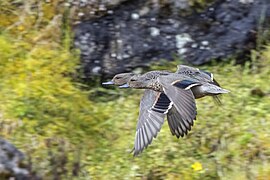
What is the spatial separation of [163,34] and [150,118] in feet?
6.19

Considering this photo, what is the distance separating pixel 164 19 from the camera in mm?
6703

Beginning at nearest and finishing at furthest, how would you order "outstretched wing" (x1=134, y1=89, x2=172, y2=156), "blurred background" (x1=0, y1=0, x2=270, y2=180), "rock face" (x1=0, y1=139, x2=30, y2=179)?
"outstretched wing" (x1=134, y1=89, x2=172, y2=156)
"rock face" (x1=0, y1=139, x2=30, y2=179)
"blurred background" (x1=0, y1=0, x2=270, y2=180)

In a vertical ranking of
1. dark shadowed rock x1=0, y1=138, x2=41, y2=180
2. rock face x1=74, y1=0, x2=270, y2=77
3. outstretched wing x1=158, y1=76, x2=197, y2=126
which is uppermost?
rock face x1=74, y1=0, x2=270, y2=77

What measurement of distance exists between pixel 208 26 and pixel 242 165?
161 cm

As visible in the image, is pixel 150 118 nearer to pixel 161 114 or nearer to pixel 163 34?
pixel 161 114

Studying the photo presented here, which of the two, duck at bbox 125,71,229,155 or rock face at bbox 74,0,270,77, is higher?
rock face at bbox 74,0,270,77

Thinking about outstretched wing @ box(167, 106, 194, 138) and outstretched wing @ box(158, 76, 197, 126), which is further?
outstretched wing @ box(167, 106, 194, 138)

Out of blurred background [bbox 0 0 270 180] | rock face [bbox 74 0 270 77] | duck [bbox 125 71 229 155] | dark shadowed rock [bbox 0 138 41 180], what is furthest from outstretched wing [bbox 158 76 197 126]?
rock face [bbox 74 0 270 77]

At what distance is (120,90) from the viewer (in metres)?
6.61


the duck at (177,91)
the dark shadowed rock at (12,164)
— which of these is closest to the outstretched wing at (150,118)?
the duck at (177,91)

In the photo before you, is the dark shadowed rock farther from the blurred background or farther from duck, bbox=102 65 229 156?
duck, bbox=102 65 229 156

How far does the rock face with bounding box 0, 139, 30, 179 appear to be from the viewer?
5.11 meters

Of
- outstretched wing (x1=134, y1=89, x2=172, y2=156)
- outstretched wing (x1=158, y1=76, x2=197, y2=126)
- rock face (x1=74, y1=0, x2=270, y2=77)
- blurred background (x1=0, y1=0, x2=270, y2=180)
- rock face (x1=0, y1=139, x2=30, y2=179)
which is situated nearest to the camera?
outstretched wing (x1=158, y1=76, x2=197, y2=126)

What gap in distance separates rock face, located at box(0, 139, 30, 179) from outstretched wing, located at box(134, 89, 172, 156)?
2.78ft
